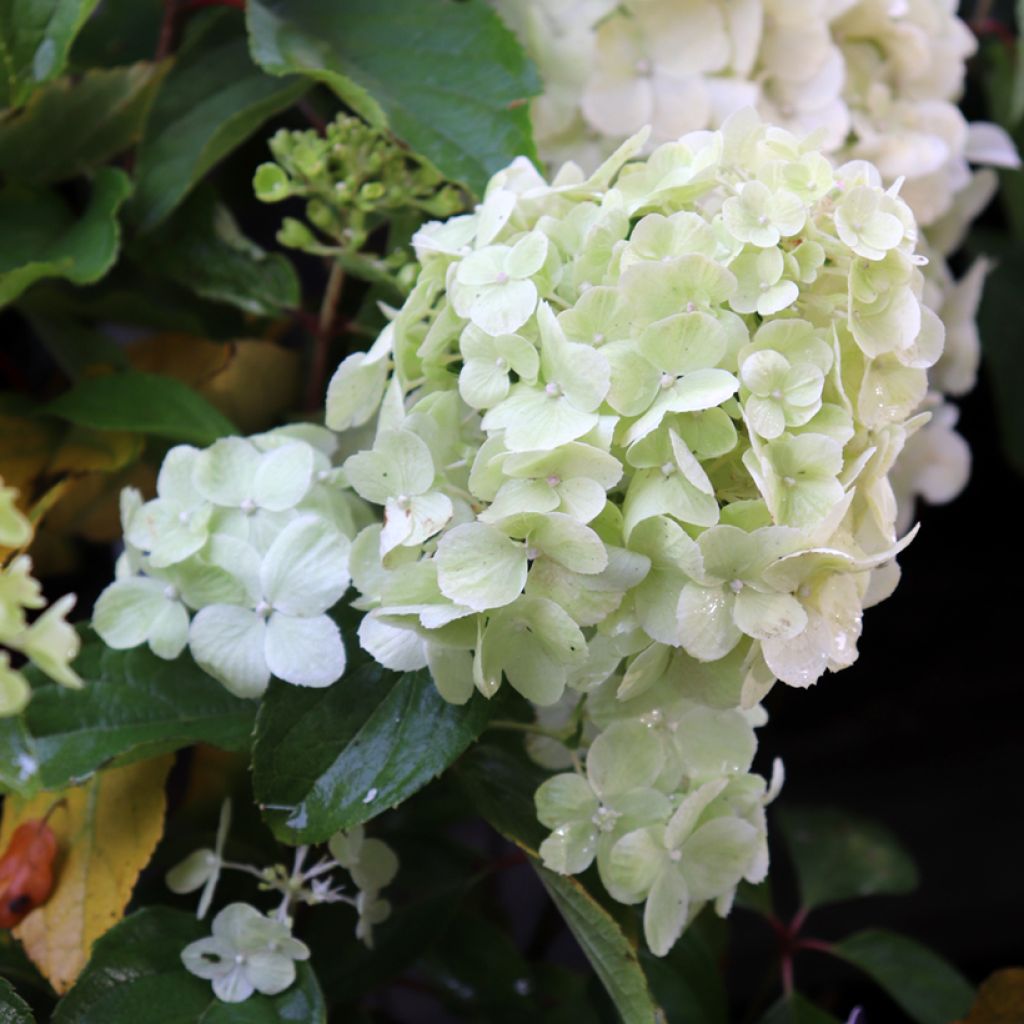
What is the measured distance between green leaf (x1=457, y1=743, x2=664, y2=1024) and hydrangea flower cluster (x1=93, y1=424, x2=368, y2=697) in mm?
110

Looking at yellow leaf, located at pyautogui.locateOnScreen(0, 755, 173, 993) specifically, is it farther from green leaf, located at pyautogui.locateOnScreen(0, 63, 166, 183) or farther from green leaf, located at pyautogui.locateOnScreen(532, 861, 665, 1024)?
green leaf, located at pyautogui.locateOnScreen(0, 63, 166, 183)

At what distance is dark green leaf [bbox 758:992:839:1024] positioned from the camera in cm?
67

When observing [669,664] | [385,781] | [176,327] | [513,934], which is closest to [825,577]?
[669,664]

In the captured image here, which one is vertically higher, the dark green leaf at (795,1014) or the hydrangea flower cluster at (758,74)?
the hydrangea flower cluster at (758,74)

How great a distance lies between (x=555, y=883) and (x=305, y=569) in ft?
0.55

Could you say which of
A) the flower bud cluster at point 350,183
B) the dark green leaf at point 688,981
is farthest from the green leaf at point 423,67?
the dark green leaf at point 688,981

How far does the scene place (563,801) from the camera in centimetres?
48

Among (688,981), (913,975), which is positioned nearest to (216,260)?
(688,981)

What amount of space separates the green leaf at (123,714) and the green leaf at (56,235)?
0.61 ft

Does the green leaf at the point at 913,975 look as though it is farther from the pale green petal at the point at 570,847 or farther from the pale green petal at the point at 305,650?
the pale green petal at the point at 305,650

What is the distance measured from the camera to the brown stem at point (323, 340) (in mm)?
652

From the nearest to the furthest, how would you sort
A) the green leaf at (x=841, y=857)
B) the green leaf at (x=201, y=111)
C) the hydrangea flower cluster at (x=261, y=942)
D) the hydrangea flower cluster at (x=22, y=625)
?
the hydrangea flower cluster at (x=22, y=625)
the hydrangea flower cluster at (x=261, y=942)
the green leaf at (x=201, y=111)
the green leaf at (x=841, y=857)

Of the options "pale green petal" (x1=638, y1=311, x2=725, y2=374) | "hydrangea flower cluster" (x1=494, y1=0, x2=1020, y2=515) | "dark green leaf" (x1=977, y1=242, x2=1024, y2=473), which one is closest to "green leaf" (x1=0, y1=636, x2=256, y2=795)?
"pale green petal" (x1=638, y1=311, x2=725, y2=374)

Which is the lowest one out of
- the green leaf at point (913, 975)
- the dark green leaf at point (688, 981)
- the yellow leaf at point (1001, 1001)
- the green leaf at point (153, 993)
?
the green leaf at point (913, 975)
